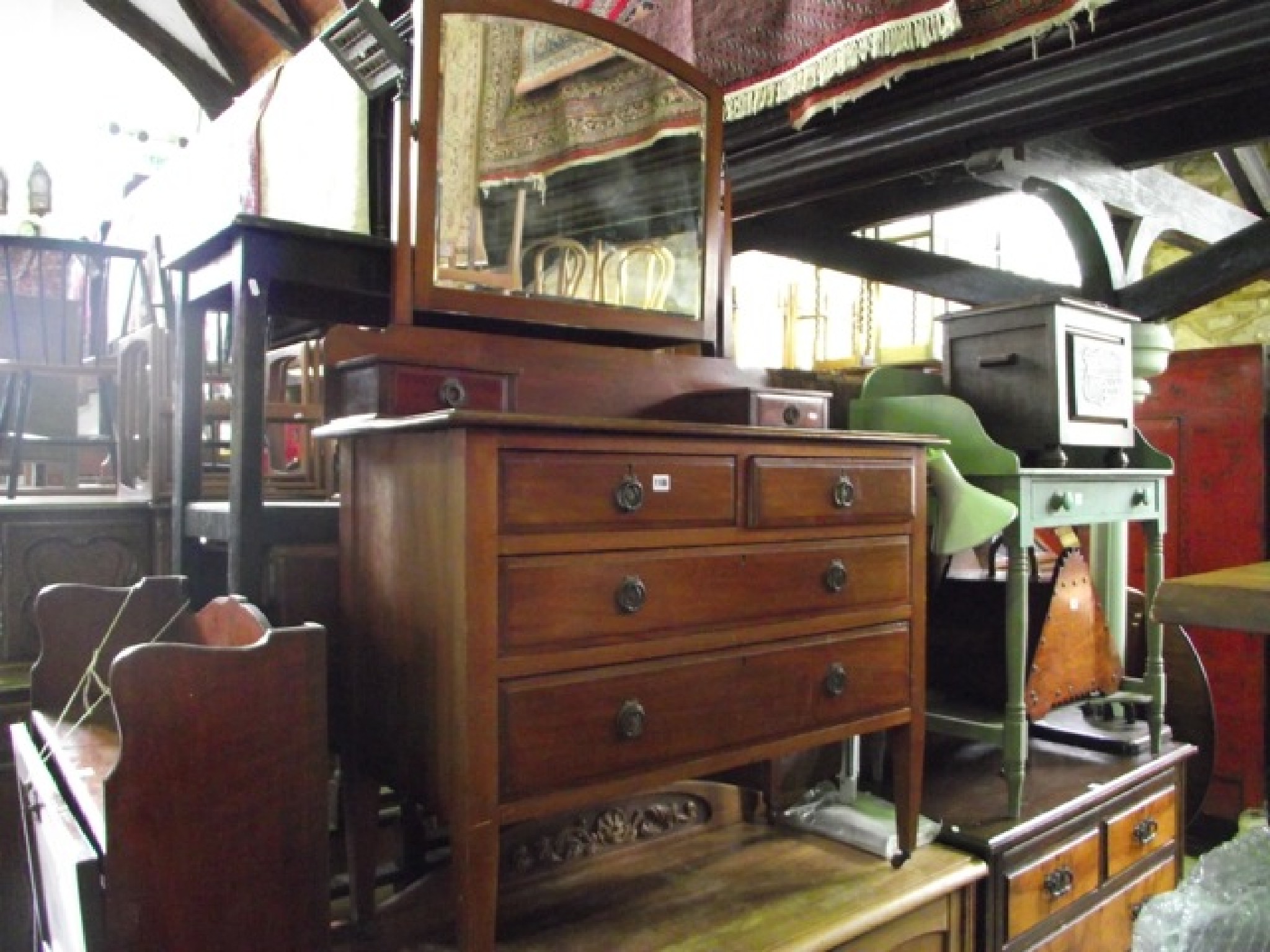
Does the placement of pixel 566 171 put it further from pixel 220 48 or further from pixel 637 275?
pixel 220 48

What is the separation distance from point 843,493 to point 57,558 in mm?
2091

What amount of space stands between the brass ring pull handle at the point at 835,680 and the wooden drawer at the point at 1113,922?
3.18 feet

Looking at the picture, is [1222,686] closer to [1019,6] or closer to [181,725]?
[1019,6]

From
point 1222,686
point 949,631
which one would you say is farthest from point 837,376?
point 1222,686

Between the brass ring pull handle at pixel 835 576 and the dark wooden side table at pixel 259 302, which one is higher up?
the dark wooden side table at pixel 259 302

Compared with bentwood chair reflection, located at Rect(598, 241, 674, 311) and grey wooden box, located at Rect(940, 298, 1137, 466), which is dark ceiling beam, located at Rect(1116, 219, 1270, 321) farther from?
bentwood chair reflection, located at Rect(598, 241, 674, 311)

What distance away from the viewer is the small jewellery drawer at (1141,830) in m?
2.50

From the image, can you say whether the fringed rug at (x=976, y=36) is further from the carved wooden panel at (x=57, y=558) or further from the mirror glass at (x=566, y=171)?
the carved wooden panel at (x=57, y=558)

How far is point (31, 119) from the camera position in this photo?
590cm

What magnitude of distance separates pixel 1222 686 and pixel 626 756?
363cm

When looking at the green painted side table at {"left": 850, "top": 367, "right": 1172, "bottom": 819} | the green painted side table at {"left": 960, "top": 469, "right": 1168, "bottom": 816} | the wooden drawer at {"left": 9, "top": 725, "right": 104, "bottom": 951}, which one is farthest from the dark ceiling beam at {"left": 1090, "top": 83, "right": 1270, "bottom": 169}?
the wooden drawer at {"left": 9, "top": 725, "right": 104, "bottom": 951}

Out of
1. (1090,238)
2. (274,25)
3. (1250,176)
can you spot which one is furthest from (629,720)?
(274,25)

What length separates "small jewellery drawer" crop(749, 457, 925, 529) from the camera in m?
1.69

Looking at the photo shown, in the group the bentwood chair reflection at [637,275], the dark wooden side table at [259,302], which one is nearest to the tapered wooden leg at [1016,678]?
the bentwood chair reflection at [637,275]
